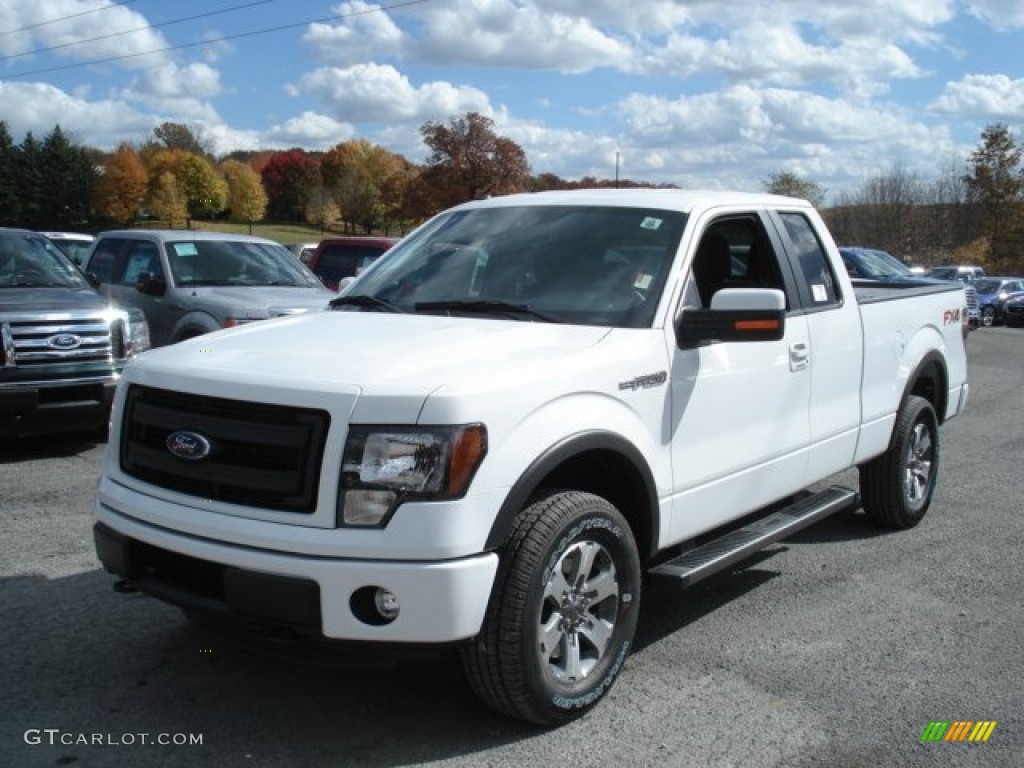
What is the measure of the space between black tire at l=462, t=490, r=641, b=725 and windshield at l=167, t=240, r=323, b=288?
24.8ft

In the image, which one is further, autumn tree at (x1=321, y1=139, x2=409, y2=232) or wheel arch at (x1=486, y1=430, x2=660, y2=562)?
autumn tree at (x1=321, y1=139, x2=409, y2=232)

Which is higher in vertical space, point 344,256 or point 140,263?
point 344,256

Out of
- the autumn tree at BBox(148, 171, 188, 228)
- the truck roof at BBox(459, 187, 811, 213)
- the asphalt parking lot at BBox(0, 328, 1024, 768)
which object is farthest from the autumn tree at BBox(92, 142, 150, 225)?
the truck roof at BBox(459, 187, 811, 213)

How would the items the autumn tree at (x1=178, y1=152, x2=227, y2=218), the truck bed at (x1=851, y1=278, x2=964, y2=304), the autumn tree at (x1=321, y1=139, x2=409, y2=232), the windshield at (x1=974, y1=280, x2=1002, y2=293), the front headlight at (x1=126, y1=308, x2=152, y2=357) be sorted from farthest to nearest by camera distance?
the autumn tree at (x1=321, y1=139, x2=409, y2=232)
the autumn tree at (x1=178, y1=152, x2=227, y2=218)
the windshield at (x1=974, y1=280, x2=1002, y2=293)
the front headlight at (x1=126, y1=308, x2=152, y2=357)
the truck bed at (x1=851, y1=278, x2=964, y2=304)

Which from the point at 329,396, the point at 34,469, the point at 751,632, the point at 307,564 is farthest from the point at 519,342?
the point at 34,469

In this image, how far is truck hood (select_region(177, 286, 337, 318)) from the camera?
31.6 ft

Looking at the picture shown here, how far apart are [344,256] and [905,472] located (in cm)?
1089

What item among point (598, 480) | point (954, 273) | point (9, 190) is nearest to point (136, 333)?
point (598, 480)

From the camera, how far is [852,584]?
5465mm

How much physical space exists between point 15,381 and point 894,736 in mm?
6752

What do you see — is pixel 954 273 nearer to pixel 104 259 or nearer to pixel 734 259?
pixel 104 259

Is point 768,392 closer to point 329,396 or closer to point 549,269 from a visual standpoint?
point 549,269

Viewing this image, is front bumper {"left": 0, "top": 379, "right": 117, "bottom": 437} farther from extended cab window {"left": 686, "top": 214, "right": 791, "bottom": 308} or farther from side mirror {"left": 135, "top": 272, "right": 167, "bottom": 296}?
extended cab window {"left": 686, "top": 214, "right": 791, "bottom": 308}

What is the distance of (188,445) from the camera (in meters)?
3.53
